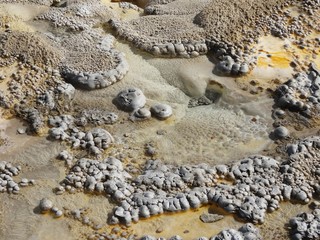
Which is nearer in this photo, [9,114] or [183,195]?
[183,195]

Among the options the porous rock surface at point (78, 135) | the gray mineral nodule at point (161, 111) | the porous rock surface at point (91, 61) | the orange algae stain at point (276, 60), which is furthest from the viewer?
the orange algae stain at point (276, 60)

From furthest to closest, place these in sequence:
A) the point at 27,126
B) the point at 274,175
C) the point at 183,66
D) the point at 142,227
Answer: the point at 183,66 → the point at 27,126 → the point at 274,175 → the point at 142,227

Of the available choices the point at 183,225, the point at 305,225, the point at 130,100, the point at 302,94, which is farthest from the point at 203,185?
the point at 302,94

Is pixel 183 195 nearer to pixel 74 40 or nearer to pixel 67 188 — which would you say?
pixel 67 188

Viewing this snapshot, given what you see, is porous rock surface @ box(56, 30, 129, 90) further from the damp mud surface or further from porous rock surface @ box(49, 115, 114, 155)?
porous rock surface @ box(49, 115, 114, 155)

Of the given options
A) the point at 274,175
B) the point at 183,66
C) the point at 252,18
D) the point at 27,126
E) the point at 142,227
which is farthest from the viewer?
the point at 252,18

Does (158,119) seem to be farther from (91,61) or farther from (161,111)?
(91,61)

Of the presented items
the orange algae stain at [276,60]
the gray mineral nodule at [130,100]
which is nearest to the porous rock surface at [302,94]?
the orange algae stain at [276,60]

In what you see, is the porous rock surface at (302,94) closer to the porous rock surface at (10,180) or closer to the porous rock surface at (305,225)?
the porous rock surface at (305,225)

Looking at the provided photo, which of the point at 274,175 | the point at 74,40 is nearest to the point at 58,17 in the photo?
the point at 74,40
